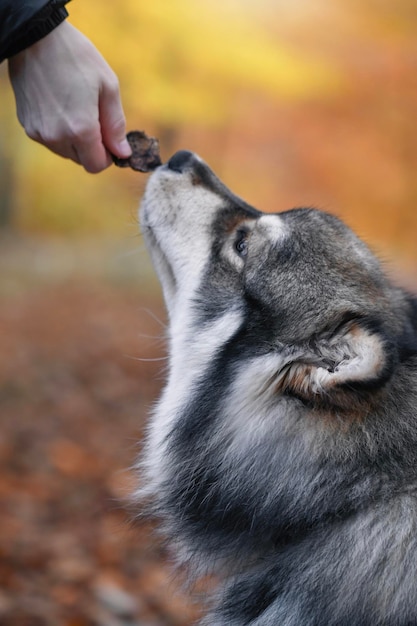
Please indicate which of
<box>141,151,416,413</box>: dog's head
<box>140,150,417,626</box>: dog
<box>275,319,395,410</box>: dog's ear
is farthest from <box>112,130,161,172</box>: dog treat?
<box>275,319,395,410</box>: dog's ear

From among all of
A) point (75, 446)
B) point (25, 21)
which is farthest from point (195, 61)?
point (25, 21)

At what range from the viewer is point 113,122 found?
2568 mm

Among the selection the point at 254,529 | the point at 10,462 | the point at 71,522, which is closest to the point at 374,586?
the point at 254,529

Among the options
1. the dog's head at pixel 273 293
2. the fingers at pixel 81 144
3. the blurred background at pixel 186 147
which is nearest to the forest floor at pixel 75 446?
the blurred background at pixel 186 147

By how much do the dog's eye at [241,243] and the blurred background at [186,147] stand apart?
370 centimetres

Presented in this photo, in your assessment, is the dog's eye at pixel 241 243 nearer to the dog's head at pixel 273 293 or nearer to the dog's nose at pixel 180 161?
the dog's head at pixel 273 293

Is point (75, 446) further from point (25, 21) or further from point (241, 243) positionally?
point (25, 21)

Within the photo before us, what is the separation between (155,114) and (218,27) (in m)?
1.12

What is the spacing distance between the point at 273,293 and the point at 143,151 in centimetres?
89

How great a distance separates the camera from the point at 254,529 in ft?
7.27

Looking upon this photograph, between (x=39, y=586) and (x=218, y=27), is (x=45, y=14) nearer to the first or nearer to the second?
(x=39, y=586)

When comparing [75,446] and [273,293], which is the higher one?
[273,293]

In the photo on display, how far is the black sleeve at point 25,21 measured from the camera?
7.06 feet

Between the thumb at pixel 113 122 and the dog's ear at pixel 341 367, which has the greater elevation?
the thumb at pixel 113 122
